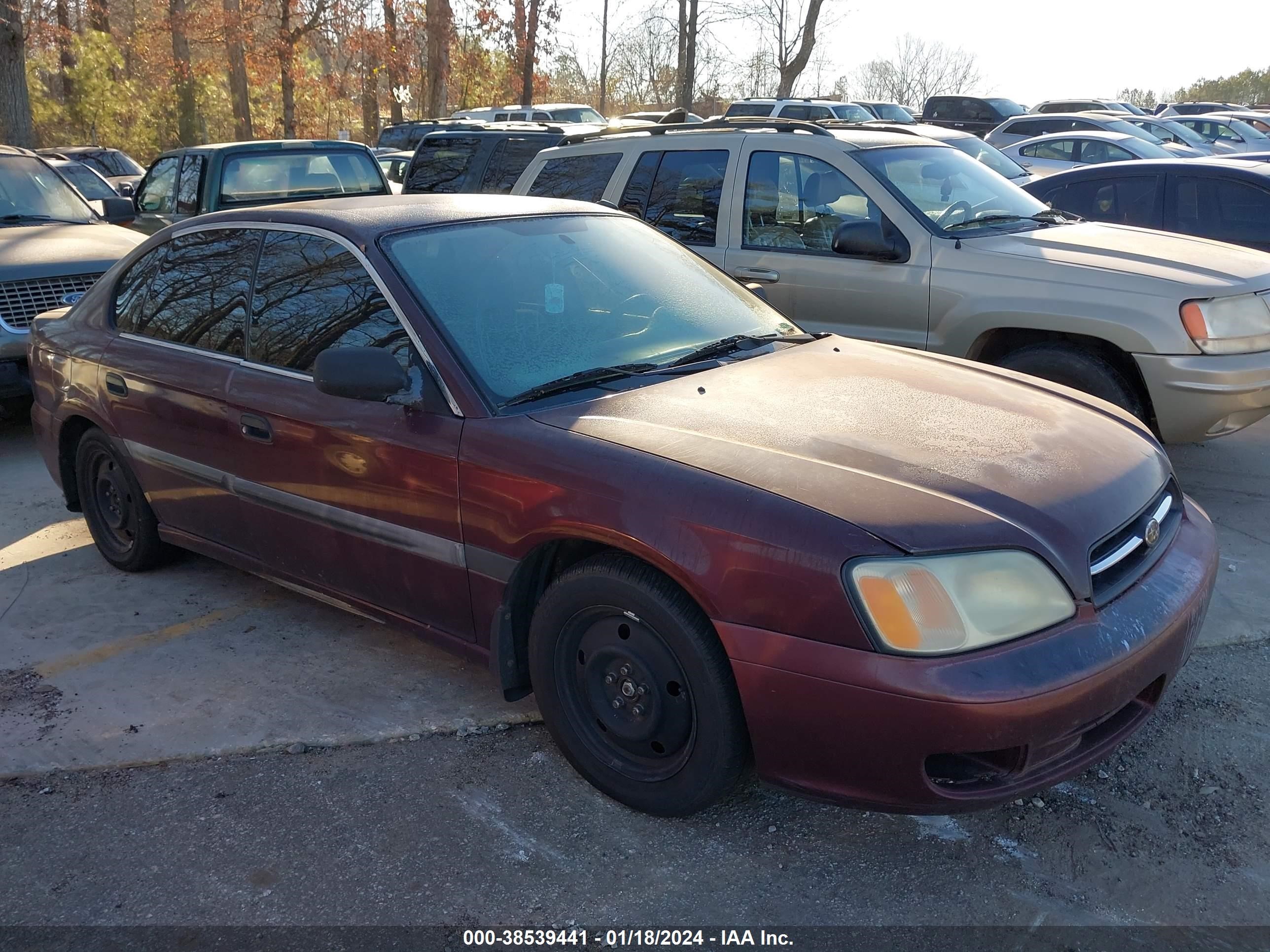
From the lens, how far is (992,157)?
12820 mm

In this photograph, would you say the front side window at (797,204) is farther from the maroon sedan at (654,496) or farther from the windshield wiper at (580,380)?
the windshield wiper at (580,380)

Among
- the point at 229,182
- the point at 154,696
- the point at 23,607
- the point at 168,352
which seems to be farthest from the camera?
the point at 229,182

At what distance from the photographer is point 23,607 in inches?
186

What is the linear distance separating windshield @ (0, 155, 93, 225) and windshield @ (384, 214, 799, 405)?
6.02m

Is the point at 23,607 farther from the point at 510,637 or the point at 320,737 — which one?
the point at 510,637

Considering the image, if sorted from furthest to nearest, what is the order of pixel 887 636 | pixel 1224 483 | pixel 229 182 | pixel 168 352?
1. pixel 229 182
2. pixel 1224 483
3. pixel 168 352
4. pixel 887 636

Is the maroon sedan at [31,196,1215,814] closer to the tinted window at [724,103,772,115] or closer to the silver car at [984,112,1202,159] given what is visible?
the silver car at [984,112,1202,159]

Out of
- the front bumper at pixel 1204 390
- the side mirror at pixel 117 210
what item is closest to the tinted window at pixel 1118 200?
the front bumper at pixel 1204 390

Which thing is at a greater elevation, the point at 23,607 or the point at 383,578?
the point at 383,578

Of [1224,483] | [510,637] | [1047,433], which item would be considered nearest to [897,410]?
[1047,433]

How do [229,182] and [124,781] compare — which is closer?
[124,781]

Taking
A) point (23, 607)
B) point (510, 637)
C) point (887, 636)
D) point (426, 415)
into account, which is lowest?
point (23, 607)

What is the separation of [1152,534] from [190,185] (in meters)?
9.42

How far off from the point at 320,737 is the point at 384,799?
0.45 metres
